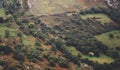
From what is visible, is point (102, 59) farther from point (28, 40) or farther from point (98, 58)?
point (28, 40)

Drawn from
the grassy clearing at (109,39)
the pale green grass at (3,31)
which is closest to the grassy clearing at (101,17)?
the grassy clearing at (109,39)

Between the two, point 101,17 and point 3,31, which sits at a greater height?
point 3,31

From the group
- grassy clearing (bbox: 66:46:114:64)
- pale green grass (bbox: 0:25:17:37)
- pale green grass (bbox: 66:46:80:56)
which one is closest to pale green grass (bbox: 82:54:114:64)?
grassy clearing (bbox: 66:46:114:64)

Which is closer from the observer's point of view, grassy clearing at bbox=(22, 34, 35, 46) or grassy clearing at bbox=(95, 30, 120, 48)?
grassy clearing at bbox=(22, 34, 35, 46)

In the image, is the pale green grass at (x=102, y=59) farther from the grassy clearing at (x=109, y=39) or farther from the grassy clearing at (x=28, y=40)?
the grassy clearing at (x=28, y=40)

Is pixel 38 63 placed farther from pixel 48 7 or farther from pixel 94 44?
pixel 48 7

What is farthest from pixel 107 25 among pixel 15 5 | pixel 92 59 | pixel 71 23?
pixel 15 5

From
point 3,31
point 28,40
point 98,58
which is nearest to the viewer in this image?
point 28,40

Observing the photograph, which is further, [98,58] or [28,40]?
[98,58]

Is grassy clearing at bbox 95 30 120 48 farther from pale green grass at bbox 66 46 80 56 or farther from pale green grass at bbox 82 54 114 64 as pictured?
pale green grass at bbox 66 46 80 56

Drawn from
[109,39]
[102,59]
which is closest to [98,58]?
[102,59]

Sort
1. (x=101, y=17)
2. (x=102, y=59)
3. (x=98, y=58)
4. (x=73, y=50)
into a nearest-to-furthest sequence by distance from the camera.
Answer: (x=102, y=59)
(x=98, y=58)
(x=73, y=50)
(x=101, y=17)
